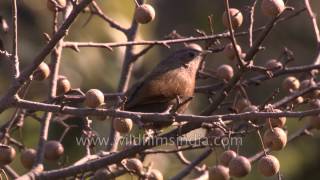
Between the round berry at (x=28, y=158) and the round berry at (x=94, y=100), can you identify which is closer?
the round berry at (x=94, y=100)

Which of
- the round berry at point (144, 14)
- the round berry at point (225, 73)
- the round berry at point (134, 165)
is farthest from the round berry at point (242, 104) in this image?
the round berry at point (144, 14)

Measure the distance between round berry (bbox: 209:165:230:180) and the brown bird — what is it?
12.2 inches

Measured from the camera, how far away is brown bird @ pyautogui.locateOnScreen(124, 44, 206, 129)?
3.38 m

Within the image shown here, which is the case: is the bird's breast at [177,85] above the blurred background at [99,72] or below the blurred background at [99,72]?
above

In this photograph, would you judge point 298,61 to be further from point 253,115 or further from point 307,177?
point 253,115

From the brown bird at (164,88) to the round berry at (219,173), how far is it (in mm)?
310

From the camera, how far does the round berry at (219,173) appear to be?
2941mm

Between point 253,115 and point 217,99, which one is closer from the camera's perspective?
point 253,115

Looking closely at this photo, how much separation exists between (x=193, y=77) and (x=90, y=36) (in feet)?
9.54

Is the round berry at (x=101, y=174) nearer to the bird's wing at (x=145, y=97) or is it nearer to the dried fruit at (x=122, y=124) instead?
the dried fruit at (x=122, y=124)

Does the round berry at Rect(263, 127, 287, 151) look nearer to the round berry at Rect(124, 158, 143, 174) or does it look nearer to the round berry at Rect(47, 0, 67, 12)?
the round berry at Rect(124, 158, 143, 174)

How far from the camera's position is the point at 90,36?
6.41 metres

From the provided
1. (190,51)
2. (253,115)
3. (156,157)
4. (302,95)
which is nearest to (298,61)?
(156,157)

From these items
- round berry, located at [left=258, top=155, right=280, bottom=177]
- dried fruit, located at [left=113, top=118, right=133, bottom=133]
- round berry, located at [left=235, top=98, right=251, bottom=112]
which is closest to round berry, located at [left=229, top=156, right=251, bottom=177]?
round berry, located at [left=258, top=155, right=280, bottom=177]
